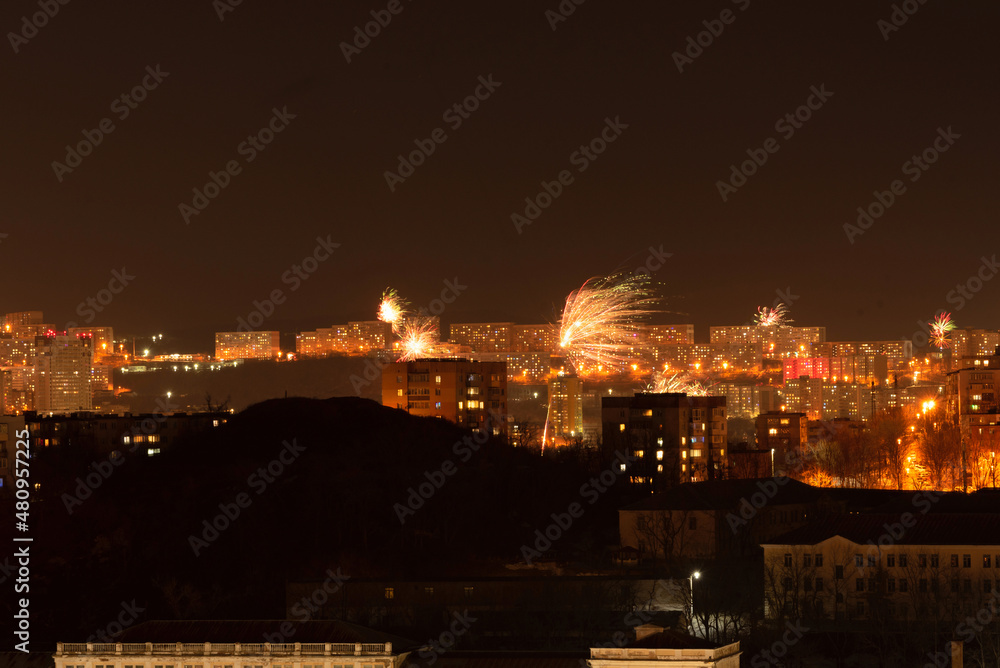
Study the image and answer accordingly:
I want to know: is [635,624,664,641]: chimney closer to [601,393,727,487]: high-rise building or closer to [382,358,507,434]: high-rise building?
[601,393,727,487]: high-rise building

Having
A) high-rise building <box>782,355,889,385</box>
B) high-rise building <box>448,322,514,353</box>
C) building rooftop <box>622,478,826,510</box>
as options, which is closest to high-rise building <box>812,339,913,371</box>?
high-rise building <box>782,355,889,385</box>

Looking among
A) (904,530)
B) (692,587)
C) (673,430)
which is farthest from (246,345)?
(692,587)

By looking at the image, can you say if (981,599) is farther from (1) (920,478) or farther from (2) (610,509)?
(1) (920,478)

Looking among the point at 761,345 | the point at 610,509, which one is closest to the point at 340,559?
the point at 610,509

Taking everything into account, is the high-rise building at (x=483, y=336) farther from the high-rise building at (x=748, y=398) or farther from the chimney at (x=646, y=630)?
the chimney at (x=646, y=630)

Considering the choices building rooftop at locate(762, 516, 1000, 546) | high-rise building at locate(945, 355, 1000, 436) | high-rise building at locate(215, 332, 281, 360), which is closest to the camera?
building rooftop at locate(762, 516, 1000, 546)

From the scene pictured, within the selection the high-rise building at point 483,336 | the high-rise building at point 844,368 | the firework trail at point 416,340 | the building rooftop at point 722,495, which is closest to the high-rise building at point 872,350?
the high-rise building at point 844,368
